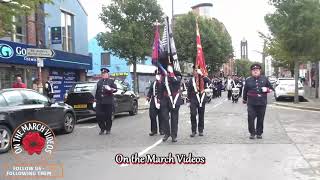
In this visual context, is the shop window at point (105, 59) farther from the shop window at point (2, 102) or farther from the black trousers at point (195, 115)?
the shop window at point (2, 102)

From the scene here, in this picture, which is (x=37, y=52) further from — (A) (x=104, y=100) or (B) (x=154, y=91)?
(B) (x=154, y=91)

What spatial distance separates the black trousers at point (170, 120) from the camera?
1150 centimetres

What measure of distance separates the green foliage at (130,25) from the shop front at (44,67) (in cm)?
208

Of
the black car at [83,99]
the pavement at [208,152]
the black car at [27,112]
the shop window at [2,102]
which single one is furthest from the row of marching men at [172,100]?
the black car at [83,99]

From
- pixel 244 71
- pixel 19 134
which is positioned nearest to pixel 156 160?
pixel 19 134

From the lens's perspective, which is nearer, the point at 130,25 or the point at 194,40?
the point at 130,25

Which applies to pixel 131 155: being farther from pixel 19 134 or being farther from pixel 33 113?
pixel 33 113

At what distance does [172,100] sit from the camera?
11.6 metres

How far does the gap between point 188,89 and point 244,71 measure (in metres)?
121

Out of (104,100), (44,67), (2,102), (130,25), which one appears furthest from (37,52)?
(130,25)

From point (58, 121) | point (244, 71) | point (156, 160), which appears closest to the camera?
point (156, 160)

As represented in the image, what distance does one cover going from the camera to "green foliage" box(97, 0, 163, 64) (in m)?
30.1

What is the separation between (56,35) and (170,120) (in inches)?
613

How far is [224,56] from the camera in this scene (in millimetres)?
59750
